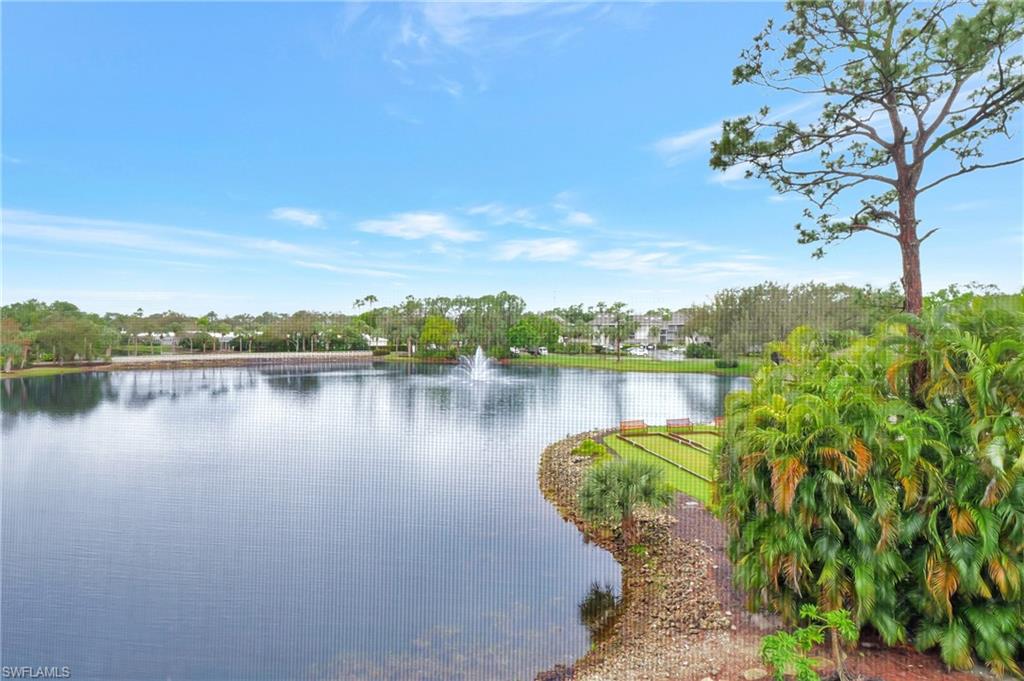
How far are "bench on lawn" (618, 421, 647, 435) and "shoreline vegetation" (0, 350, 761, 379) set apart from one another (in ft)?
3.87

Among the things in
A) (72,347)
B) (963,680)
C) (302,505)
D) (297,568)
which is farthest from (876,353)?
(72,347)

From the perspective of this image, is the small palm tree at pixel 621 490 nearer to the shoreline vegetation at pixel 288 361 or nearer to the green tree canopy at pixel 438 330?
the shoreline vegetation at pixel 288 361

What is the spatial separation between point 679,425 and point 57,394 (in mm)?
19108

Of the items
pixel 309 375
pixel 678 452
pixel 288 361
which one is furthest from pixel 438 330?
pixel 309 375

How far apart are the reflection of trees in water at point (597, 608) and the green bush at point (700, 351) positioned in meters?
4.17

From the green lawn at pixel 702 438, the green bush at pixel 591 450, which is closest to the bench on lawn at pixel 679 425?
the green lawn at pixel 702 438

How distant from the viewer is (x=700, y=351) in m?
7.43

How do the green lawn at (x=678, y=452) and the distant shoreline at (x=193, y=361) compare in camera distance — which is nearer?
the green lawn at (x=678, y=452)

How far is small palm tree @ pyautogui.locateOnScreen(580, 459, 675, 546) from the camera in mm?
4488

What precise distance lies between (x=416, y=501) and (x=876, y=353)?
19.1 ft

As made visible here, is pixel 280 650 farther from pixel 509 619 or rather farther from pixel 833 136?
pixel 833 136

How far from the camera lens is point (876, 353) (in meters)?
2.72

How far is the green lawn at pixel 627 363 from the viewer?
8456 millimetres

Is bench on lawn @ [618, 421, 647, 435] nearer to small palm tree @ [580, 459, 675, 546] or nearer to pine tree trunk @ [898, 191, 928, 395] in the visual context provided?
small palm tree @ [580, 459, 675, 546]
